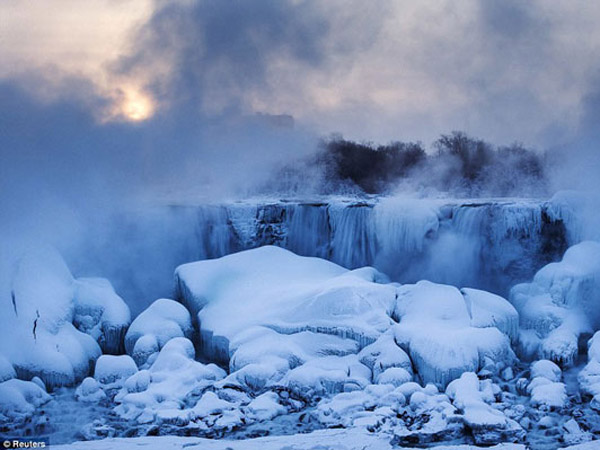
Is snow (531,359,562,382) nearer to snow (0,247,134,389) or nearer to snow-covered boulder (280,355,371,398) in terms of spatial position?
snow-covered boulder (280,355,371,398)

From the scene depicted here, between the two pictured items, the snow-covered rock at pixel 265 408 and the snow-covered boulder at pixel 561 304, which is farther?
the snow-covered boulder at pixel 561 304

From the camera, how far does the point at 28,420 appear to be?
6.83m

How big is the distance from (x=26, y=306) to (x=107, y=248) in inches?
161

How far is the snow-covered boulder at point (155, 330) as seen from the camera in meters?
8.76

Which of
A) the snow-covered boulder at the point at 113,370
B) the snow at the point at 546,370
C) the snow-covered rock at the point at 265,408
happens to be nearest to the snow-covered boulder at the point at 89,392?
the snow-covered boulder at the point at 113,370

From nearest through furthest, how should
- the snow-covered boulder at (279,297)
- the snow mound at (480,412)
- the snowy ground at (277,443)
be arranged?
the snowy ground at (277,443), the snow mound at (480,412), the snow-covered boulder at (279,297)

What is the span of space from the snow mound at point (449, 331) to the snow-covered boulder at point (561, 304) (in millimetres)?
504

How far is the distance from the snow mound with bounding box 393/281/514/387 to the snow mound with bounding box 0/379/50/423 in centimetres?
412

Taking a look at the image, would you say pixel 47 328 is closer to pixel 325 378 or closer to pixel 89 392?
pixel 89 392

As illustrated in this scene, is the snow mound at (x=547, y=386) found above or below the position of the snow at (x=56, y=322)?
below

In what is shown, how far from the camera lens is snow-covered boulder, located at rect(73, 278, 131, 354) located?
9562mm

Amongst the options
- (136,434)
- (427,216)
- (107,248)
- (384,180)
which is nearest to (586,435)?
(136,434)

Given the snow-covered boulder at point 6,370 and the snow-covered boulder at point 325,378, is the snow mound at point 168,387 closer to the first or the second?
the snow-covered boulder at point 325,378

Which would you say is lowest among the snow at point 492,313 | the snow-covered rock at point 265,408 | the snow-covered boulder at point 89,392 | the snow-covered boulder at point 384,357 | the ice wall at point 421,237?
the snow-covered rock at point 265,408
